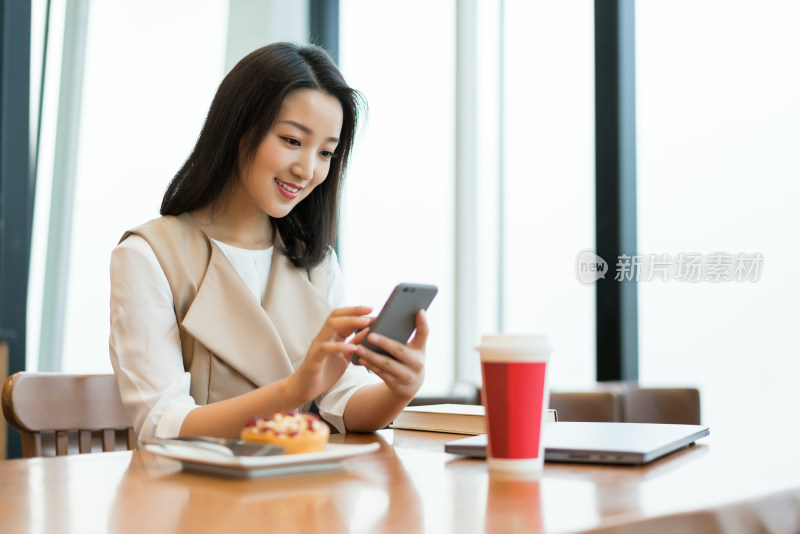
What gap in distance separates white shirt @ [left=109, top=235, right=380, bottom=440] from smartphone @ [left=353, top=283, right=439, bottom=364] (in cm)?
42

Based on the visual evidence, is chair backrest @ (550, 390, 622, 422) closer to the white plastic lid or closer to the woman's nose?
the woman's nose

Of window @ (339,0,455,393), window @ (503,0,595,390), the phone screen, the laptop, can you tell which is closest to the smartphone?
the phone screen

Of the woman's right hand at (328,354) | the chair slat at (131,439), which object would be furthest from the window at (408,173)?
the woman's right hand at (328,354)

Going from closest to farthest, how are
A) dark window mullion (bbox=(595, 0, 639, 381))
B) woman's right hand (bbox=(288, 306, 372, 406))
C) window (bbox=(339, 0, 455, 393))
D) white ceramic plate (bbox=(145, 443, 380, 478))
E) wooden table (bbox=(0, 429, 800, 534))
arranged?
wooden table (bbox=(0, 429, 800, 534)) → white ceramic plate (bbox=(145, 443, 380, 478)) → woman's right hand (bbox=(288, 306, 372, 406)) → dark window mullion (bbox=(595, 0, 639, 381)) → window (bbox=(339, 0, 455, 393))

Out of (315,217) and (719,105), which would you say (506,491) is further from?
(719,105)

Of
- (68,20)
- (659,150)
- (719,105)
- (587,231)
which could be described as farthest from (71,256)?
(719,105)

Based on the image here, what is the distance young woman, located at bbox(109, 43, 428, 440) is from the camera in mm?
1385

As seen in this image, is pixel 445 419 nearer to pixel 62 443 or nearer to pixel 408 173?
pixel 62 443

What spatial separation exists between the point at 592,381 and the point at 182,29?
8.32 ft

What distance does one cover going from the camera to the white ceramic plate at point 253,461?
2.62 ft

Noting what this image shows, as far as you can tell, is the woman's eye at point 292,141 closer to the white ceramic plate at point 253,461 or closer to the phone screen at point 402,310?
the phone screen at point 402,310

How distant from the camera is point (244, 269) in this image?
1648mm

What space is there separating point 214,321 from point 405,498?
2.75ft

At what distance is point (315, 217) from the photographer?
180cm
